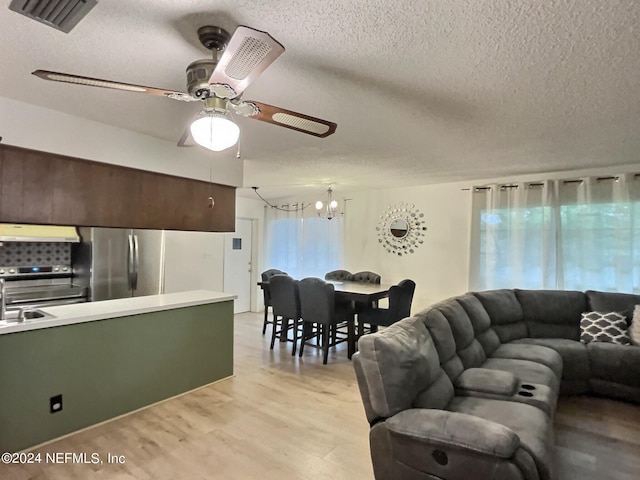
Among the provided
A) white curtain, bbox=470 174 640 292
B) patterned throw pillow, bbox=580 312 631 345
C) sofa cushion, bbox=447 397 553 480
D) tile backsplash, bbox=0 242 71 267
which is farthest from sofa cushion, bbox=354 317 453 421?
tile backsplash, bbox=0 242 71 267

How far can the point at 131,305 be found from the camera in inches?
127

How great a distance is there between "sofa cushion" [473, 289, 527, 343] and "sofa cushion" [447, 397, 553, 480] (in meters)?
1.65

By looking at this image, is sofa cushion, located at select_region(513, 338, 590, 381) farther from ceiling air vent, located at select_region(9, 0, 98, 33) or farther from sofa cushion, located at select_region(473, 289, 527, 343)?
ceiling air vent, located at select_region(9, 0, 98, 33)

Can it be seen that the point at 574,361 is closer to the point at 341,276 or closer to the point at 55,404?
the point at 341,276

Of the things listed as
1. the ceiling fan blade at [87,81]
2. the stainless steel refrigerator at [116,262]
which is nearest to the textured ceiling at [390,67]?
the ceiling fan blade at [87,81]

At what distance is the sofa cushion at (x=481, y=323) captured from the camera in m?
3.28

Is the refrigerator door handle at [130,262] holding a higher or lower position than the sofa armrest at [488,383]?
higher

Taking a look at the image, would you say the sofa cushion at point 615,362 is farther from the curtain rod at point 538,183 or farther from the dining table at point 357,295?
the dining table at point 357,295

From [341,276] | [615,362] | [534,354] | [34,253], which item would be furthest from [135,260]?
[615,362]

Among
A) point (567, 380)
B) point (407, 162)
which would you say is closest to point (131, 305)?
point (407, 162)

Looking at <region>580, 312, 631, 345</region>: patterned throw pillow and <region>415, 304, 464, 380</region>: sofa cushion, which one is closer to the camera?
<region>415, 304, 464, 380</region>: sofa cushion

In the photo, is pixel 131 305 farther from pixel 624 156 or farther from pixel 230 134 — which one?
pixel 624 156

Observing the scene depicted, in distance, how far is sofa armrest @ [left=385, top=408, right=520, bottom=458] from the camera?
165 cm

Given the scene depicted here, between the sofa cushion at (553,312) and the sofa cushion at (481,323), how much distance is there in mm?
707
